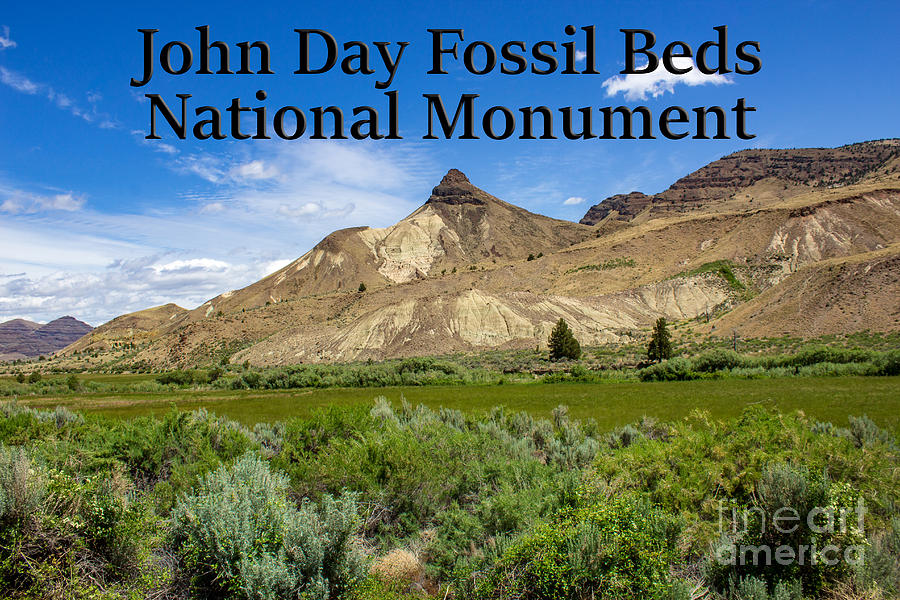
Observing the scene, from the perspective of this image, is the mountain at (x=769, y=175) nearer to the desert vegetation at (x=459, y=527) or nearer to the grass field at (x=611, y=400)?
the grass field at (x=611, y=400)

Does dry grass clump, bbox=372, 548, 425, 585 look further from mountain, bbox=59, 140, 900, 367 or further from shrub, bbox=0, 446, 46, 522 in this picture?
mountain, bbox=59, 140, 900, 367

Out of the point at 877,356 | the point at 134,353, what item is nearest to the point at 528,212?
the point at 134,353

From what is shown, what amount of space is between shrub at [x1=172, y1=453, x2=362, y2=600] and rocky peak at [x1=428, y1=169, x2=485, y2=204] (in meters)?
147

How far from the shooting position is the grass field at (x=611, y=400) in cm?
1780

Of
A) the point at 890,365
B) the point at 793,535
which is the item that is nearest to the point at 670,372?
the point at 890,365

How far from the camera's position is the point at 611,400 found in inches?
910

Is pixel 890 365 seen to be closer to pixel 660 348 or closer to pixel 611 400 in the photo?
pixel 611 400

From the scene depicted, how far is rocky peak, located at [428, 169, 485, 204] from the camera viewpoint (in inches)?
5915

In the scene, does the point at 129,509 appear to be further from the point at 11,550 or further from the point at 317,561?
the point at 317,561

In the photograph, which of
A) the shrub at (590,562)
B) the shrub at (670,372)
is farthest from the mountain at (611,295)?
the shrub at (590,562)

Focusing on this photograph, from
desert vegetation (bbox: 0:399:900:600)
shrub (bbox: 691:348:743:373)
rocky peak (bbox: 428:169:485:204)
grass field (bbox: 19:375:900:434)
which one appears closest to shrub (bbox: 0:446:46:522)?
desert vegetation (bbox: 0:399:900:600)

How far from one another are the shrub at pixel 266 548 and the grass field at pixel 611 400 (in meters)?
7.87

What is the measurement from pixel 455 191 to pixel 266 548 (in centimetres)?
15272

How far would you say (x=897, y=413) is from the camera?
51.7ft
